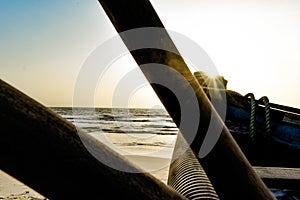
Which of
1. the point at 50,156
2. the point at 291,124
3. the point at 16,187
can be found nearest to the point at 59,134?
the point at 50,156

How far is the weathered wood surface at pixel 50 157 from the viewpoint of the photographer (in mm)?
563

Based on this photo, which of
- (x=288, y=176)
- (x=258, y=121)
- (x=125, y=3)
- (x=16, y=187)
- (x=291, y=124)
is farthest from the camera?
(x=16, y=187)

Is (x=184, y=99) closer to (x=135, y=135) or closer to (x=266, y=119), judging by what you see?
(x=266, y=119)

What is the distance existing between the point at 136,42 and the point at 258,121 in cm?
359

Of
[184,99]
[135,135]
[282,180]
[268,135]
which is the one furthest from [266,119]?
[135,135]

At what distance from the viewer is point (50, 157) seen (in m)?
0.58

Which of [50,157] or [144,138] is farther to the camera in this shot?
[144,138]

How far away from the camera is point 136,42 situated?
0.89 metres

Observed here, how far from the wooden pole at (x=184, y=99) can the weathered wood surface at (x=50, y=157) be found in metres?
0.29

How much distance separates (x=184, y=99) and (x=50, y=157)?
18.4 inches

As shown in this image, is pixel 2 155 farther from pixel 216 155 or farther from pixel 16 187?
pixel 16 187

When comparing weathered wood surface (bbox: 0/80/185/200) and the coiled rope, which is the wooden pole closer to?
weathered wood surface (bbox: 0/80/185/200)

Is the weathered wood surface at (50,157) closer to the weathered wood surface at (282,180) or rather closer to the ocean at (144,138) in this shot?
the ocean at (144,138)

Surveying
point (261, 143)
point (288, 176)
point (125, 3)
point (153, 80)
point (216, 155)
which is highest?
point (125, 3)
